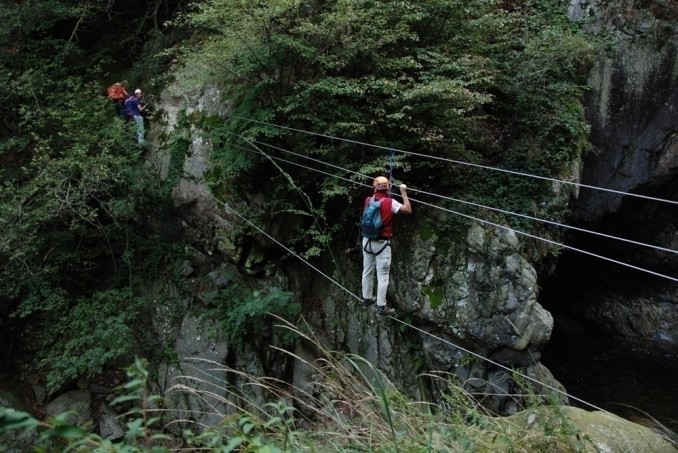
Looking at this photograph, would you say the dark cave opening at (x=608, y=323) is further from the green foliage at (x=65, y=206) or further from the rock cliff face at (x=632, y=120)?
the green foliage at (x=65, y=206)

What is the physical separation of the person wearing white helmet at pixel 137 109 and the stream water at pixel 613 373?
9.52 m

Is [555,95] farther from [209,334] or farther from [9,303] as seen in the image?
[9,303]

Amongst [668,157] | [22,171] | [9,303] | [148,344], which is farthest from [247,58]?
[668,157]

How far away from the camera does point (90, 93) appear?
986 centimetres

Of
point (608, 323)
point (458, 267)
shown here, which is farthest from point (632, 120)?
point (458, 267)

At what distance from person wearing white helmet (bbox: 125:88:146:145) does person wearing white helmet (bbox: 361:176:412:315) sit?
526 cm

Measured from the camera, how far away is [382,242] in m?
6.37

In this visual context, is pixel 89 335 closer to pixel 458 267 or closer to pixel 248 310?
pixel 248 310

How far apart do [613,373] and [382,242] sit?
A: 23.0ft

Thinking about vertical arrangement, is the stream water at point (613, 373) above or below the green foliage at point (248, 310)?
below

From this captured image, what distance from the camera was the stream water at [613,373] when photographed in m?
9.12

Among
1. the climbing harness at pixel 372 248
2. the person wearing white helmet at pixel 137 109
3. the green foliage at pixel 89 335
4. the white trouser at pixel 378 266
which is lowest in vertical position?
the green foliage at pixel 89 335

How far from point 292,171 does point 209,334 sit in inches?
121

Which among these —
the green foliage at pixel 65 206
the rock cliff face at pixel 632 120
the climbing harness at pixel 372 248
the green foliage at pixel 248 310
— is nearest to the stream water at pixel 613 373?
Result: the rock cliff face at pixel 632 120
